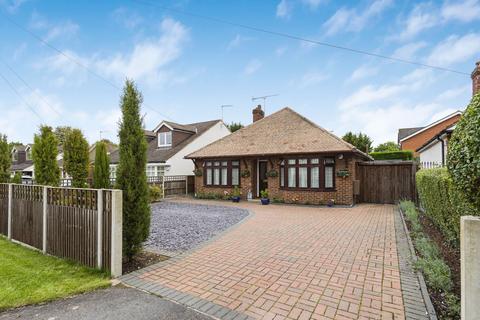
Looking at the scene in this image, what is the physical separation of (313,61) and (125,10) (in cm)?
873

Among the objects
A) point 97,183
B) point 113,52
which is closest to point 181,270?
point 97,183

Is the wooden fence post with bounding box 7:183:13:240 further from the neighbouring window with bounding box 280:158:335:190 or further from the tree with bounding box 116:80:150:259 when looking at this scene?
the neighbouring window with bounding box 280:158:335:190

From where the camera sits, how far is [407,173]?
510 inches

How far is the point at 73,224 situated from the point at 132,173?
4.94ft

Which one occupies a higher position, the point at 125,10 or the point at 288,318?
the point at 125,10

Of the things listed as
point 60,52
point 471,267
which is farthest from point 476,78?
point 60,52

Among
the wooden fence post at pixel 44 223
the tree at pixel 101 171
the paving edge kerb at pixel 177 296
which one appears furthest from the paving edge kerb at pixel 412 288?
the wooden fence post at pixel 44 223

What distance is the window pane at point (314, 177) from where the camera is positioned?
1293 centimetres

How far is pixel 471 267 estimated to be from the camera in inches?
82.4

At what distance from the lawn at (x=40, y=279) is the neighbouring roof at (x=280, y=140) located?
10.5 meters

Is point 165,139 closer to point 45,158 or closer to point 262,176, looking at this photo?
point 262,176

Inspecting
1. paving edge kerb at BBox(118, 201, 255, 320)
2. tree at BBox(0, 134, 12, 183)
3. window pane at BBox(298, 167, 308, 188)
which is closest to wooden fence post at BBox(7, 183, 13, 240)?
tree at BBox(0, 134, 12, 183)

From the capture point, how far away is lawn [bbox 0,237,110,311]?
346cm

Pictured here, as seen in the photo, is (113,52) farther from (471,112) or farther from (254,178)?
(471,112)
